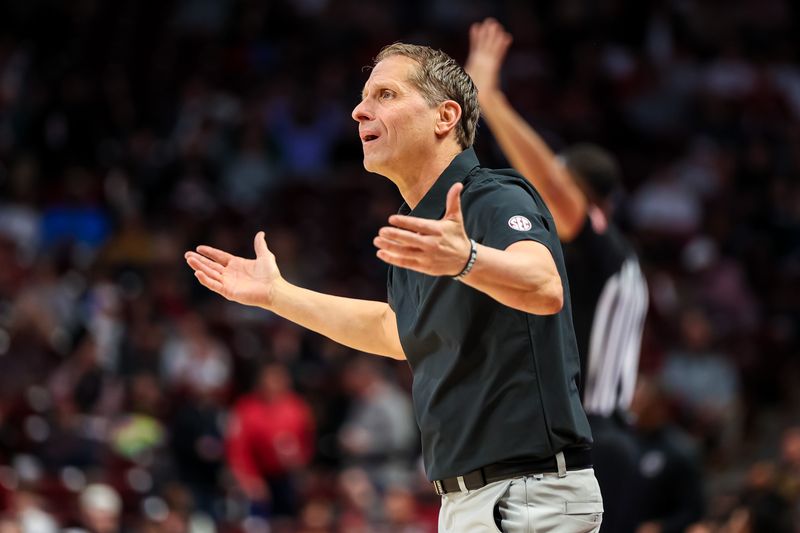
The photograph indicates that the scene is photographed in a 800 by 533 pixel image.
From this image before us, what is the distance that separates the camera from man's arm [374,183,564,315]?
335 centimetres

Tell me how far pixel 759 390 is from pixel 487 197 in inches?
470

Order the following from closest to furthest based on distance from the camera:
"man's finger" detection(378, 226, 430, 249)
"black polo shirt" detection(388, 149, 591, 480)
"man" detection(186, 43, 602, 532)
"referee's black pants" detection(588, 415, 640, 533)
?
"man's finger" detection(378, 226, 430, 249) → "man" detection(186, 43, 602, 532) → "black polo shirt" detection(388, 149, 591, 480) → "referee's black pants" detection(588, 415, 640, 533)

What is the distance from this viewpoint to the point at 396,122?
4082mm

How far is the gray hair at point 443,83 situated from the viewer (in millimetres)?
4145

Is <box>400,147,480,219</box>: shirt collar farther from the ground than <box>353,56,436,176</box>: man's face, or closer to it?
closer to it

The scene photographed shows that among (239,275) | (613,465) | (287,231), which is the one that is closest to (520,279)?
(239,275)

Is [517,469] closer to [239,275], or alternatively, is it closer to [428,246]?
[428,246]

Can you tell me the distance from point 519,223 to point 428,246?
46 cm

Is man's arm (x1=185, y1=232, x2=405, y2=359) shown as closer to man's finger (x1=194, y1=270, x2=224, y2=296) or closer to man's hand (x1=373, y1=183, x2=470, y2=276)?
man's finger (x1=194, y1=270, x2=224, y2=296)

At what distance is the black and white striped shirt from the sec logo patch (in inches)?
98.7

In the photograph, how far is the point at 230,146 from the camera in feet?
57.1

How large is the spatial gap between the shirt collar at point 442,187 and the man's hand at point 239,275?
0.70 meters

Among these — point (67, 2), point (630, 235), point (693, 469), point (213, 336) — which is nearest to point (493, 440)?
point (693, 469)

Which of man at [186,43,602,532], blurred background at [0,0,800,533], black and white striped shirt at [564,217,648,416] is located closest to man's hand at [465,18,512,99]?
black and white striped shirt at [564,217,648,416]
